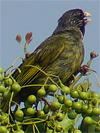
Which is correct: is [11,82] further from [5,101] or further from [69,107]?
→ [69,107]

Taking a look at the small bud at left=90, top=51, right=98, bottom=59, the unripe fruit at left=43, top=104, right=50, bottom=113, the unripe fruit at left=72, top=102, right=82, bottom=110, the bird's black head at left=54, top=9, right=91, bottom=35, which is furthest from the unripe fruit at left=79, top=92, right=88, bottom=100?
the bird's black head at left=54, top=9, right=91, bottom=35

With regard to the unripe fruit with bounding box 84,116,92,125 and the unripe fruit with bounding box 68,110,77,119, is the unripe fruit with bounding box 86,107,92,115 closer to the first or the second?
the unripe fruit with bounding box 84,116,92,125

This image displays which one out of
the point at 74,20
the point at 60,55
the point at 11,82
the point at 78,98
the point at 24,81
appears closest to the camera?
the point at 11,82

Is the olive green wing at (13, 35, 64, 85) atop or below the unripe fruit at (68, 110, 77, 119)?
atop

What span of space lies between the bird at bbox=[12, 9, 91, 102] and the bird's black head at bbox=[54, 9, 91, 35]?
339mm

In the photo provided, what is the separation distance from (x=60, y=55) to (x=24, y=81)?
73 centimetres

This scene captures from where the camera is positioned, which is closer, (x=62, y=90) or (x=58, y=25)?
(x=62, y=90)

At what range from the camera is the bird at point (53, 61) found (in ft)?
15.4

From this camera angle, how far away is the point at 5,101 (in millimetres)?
3365

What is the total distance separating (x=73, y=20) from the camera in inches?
235

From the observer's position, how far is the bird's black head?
5879mm

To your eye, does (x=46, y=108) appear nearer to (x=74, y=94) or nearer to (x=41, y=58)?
(x=74, y=94)

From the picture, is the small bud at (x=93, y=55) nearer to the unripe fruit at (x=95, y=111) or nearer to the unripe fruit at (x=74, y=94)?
the unripe fruit at (x=74, y=94)

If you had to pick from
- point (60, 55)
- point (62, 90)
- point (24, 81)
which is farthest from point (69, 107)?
point (60, 55)
